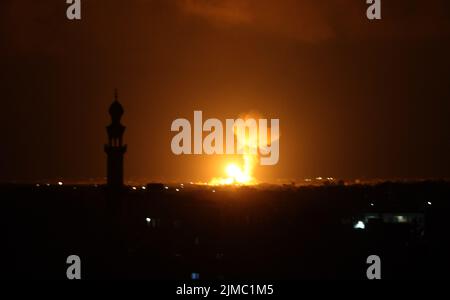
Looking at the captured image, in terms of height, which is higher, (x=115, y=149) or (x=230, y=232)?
(x=115, y=149)

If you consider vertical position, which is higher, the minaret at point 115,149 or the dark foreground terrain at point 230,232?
the minaret at point 115,149

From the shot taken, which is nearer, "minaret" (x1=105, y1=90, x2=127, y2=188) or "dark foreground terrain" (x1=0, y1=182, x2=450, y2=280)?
"dark foreground terrain" (x1=0, y1=182, x2=450, y2=280)

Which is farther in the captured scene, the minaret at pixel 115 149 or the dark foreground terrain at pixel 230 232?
the minaret at pixel 115 149

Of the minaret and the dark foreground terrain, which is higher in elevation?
the minaret
